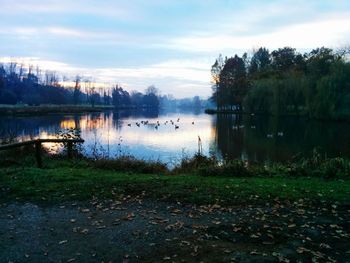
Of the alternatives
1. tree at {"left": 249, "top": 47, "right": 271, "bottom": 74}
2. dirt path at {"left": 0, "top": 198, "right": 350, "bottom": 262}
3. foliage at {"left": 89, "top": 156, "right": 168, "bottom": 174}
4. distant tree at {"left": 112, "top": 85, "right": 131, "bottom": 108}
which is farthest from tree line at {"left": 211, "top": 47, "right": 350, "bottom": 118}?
distant tree at {"left": 112, "top": 85, "right": 131, "bottom": 108}

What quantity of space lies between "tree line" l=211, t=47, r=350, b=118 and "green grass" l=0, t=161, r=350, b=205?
48.4 meters

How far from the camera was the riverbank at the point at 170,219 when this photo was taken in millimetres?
5922

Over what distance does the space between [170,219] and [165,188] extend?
6.88 ft

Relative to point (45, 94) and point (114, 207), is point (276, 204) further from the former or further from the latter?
point (45, 94)

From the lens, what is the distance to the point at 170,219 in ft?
24.2

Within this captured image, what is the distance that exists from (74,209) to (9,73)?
140 m

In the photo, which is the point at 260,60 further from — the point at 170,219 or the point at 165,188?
the point at 170,219

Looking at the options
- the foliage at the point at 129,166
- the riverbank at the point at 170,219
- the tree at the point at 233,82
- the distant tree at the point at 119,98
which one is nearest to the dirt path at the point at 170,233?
the riverbank at the point at 170,219

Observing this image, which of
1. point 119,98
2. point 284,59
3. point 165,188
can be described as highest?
point 284,59

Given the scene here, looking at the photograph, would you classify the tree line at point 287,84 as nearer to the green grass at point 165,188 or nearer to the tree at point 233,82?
the tree at point 233,82

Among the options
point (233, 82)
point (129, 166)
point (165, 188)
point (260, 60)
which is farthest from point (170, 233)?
point (260, 60)

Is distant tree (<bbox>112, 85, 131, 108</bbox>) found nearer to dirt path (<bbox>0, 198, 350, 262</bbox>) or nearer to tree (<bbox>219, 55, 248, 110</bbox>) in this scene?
tree (<bbox>219, 55, 248, 110</bbox>)

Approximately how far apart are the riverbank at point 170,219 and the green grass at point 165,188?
0.02 meters

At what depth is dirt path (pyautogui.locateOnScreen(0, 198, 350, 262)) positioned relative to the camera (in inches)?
229
